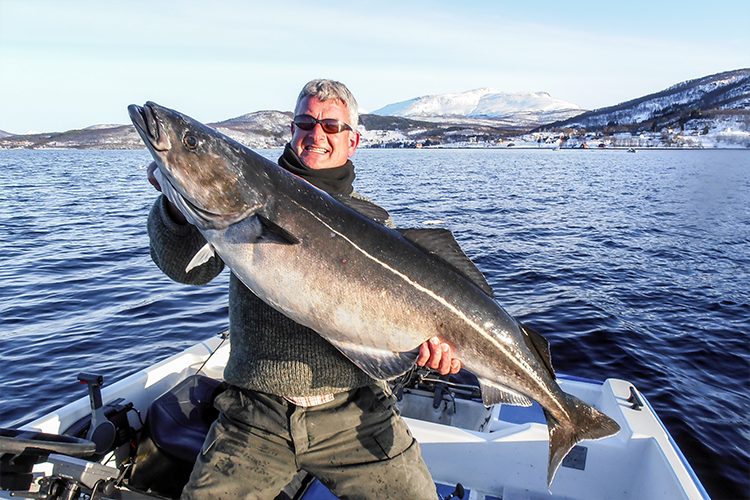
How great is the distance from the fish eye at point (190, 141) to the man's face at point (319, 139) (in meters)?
1.02

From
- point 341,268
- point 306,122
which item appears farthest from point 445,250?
point 306,122

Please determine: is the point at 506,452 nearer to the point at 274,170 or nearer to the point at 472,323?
the point at 472,323

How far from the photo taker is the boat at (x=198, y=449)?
338 cm

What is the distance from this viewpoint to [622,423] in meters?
5.05

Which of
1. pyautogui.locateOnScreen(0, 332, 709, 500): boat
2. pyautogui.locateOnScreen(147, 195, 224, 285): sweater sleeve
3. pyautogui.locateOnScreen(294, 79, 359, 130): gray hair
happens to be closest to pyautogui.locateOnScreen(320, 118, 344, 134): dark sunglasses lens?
pyautogui.locateOnScreen(294, 79, 359, 130): gray hair

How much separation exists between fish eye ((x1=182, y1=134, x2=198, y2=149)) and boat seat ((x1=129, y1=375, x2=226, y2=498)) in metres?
2.23

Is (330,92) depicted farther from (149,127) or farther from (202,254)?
(202,254)

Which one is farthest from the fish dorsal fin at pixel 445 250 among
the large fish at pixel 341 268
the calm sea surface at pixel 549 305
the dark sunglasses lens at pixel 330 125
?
the calm sea surface at pixel 549 305

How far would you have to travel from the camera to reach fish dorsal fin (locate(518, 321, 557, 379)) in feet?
10.8

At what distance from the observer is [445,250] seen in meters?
3.29

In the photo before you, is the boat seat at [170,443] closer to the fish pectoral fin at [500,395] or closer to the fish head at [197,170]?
the fish head at [197,170]

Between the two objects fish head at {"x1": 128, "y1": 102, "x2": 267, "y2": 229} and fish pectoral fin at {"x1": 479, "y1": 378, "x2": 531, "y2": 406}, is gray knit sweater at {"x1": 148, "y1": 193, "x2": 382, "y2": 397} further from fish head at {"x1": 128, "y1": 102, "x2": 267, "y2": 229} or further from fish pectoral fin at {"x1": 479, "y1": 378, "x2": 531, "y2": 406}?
fish pectoral fin at {"x1": 479, "y1": 378, "x2": 531, "y2": 406}

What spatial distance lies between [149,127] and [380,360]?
204cm

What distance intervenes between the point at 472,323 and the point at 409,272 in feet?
1.79
